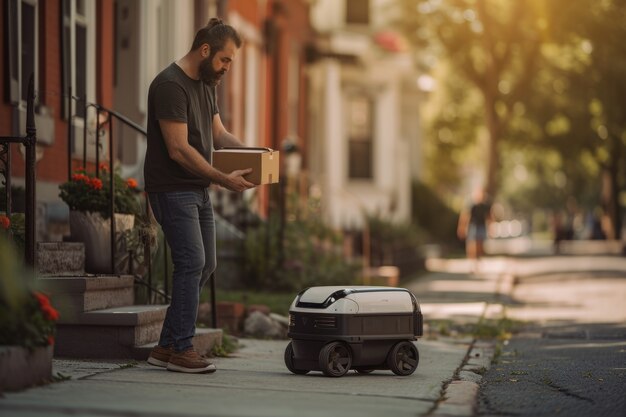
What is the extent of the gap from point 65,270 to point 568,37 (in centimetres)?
2907

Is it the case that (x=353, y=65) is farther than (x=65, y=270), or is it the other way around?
(x=353, y=65)

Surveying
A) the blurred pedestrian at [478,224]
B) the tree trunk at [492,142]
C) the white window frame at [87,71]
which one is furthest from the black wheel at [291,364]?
the tree trunk at [492,142]

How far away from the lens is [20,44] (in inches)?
467

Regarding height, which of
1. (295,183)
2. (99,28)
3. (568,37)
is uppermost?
(568,37)

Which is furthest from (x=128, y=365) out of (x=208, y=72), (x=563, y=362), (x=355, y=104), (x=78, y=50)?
(x=355, y=104)

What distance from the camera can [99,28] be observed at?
14.4 metres

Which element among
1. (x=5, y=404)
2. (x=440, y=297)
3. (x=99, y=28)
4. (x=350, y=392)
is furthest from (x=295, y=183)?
(x=5, y=404)

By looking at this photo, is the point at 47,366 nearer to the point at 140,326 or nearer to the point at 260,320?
the point at 140,326

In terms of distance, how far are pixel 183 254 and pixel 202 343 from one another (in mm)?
1564

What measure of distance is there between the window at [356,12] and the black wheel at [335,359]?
79.3ft

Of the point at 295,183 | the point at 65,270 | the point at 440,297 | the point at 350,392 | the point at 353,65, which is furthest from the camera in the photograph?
the point at 353,65

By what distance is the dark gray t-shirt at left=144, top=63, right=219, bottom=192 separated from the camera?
837 centimetres

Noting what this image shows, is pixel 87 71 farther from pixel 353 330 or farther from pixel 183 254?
pixel 353 330

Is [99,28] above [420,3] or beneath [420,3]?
beneath
